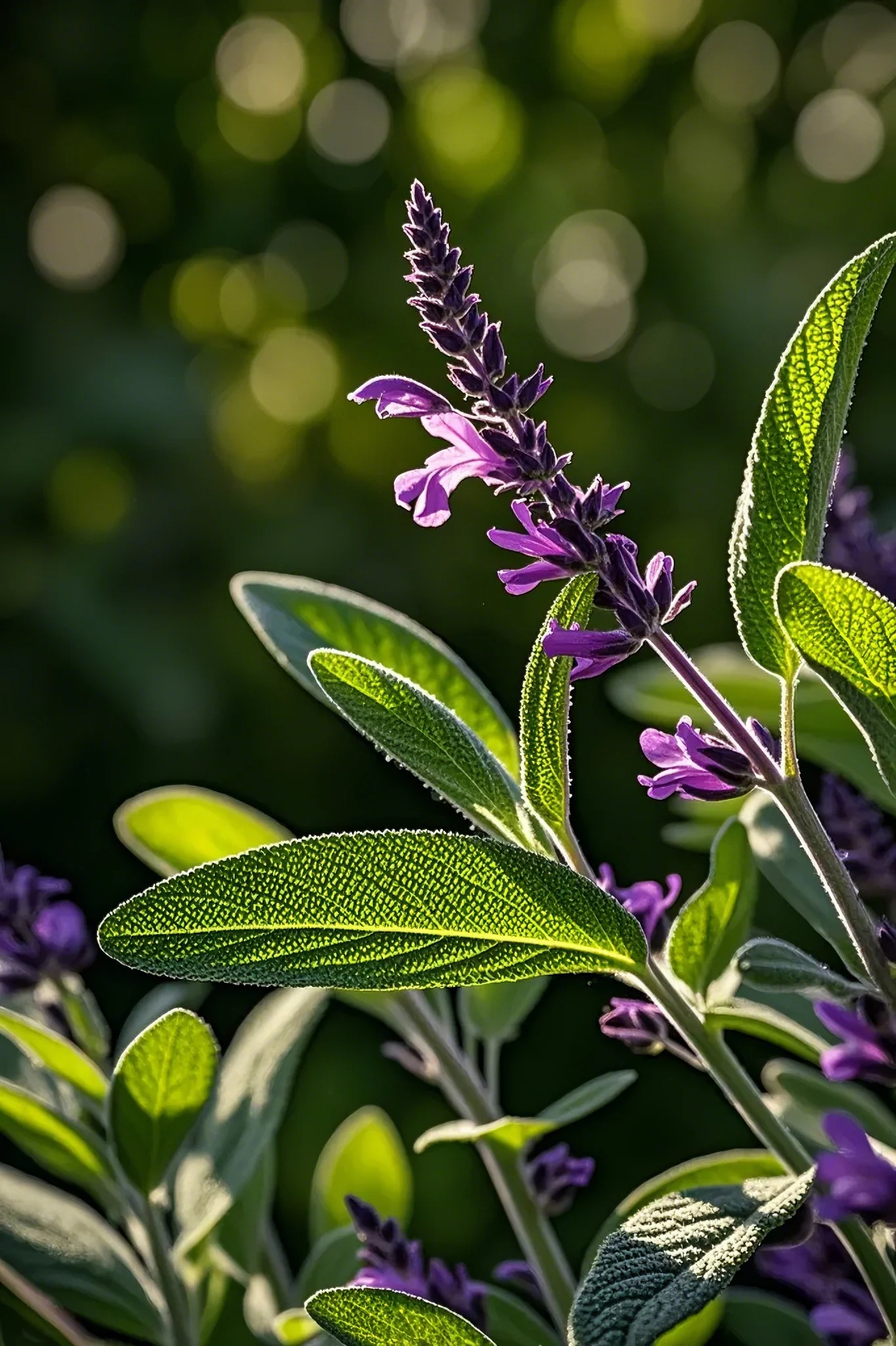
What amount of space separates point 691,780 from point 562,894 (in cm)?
5

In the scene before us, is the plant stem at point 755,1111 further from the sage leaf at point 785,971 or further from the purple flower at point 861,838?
the purple flower at point 861,838

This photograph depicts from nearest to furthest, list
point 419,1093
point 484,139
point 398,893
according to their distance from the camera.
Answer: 1. point 398,893
2. point 419,1093
3. point 484,139

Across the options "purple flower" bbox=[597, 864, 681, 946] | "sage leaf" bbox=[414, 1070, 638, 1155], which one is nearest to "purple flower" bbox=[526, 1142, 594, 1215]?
"sage leaf" bbox=[414, 1070, 638, 1155]

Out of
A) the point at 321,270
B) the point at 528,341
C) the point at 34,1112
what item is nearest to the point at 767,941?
the point at 34,1112

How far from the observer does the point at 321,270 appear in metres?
2.51

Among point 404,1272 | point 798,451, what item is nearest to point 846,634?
point 798,451

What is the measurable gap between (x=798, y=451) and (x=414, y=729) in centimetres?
12

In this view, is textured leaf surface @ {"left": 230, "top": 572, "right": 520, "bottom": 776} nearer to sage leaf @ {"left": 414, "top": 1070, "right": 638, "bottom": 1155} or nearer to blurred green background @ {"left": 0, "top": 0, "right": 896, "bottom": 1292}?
sage leaf @ {"left": 414, "top": 1070, "right": 638, "bottom": 1155}

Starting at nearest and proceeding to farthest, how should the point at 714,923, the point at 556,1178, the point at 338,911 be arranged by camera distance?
the point at 338,911, the point at 714,923, the point at 556,1178

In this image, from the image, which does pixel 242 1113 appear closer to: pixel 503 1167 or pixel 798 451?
pixel 503 1167

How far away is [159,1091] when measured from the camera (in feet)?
1.56

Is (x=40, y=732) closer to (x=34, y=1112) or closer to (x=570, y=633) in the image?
(x=34, y=1112)

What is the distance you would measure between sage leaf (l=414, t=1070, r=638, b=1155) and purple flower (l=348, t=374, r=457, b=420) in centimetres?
23

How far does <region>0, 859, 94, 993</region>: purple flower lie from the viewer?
58 cm
